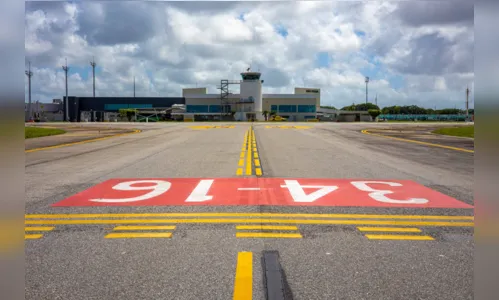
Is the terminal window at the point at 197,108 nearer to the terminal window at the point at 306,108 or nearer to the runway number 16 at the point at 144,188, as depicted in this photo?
the terminal window at the point at 306,108

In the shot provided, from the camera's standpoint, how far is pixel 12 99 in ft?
4.92

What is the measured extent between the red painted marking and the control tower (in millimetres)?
108475

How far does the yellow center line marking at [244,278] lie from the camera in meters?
4.18

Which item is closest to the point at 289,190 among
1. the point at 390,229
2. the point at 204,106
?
the point at 390,229

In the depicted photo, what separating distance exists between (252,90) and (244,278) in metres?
117

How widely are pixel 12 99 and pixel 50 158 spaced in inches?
712

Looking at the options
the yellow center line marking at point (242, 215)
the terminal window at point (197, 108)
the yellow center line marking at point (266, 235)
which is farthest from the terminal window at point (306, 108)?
the yellow center line marking at point (266, 235)

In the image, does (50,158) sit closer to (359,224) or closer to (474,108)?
(359,224)

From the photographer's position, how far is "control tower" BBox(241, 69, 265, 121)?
11981 centimetres

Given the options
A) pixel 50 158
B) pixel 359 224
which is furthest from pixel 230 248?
pixel 50 158

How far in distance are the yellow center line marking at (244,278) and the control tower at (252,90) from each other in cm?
11455

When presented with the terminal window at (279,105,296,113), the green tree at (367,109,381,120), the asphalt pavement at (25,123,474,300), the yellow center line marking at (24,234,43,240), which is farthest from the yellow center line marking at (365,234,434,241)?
the green tree at (367,109,381,120)

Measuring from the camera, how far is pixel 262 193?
983 cm

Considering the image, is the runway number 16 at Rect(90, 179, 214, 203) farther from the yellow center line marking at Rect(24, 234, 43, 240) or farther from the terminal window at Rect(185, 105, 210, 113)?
the terminal window at Rect(185, 105, 210, 113)
